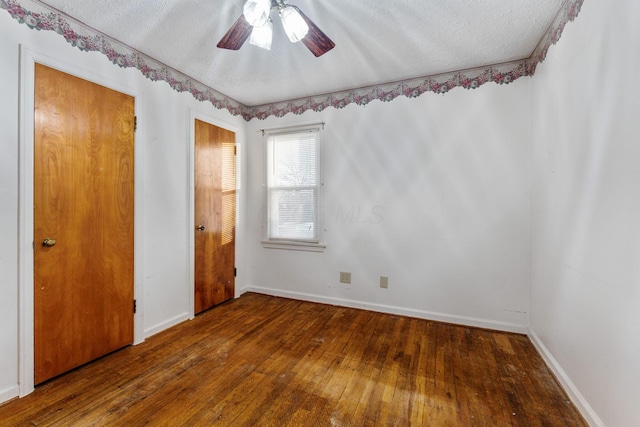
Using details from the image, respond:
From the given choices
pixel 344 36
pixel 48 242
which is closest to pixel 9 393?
pixel 48 242

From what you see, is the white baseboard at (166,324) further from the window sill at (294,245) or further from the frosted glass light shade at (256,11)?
the frosted glass light shade at (256,11)

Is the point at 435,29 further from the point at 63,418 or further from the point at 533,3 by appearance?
the point at 63,418

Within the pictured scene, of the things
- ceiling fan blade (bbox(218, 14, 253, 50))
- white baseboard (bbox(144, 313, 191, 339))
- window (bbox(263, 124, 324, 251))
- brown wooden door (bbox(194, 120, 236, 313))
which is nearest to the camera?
ceiling fan blade (bbox(218, 14, 253, 50))

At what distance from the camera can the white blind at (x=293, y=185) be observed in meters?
3.35

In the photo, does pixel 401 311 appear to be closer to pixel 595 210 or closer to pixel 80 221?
pixel 595 210

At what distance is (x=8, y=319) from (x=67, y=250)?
474mm

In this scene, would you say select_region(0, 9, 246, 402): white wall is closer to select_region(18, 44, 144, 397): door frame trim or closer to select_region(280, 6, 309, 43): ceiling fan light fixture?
select_region(18, 44, 144, 397): door frame trim

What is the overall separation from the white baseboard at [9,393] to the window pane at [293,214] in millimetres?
2388

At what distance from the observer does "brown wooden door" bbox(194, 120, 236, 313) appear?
9.75 ft

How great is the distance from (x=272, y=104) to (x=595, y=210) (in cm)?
325

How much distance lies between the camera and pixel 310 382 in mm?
1879

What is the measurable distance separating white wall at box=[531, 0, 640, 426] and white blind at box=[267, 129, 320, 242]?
217 cm

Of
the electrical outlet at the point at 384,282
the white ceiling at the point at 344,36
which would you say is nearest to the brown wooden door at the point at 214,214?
the white ceiling at the point at 344,36

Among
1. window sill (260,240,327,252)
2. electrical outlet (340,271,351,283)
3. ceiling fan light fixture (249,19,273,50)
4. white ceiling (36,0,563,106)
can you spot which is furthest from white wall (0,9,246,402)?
electrical outlet (340,271,351,283)
